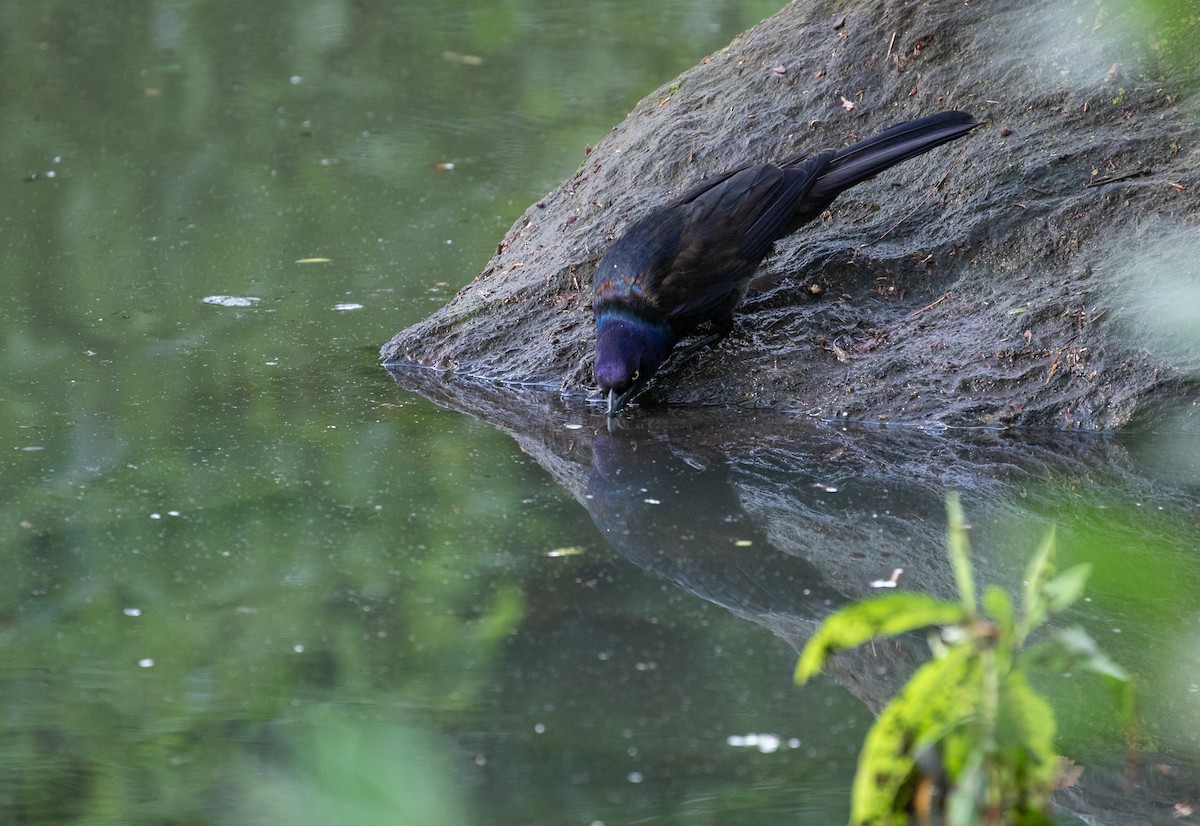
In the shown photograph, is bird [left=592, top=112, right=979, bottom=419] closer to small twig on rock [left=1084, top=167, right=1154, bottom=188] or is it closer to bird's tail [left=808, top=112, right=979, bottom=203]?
bird's tail [left=808, top=112, right=979, bottom=203]

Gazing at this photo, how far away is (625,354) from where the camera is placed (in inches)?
185

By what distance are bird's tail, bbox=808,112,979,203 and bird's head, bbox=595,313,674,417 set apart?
2.91ft

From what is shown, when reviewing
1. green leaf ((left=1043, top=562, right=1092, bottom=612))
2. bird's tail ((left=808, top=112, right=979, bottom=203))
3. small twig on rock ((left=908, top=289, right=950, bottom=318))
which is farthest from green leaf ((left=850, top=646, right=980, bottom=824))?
bird's tail ((left=808, top=112, right=979, bottom=203))

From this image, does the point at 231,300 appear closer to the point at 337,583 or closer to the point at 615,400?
the point at 615,400

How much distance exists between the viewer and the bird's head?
4.70m

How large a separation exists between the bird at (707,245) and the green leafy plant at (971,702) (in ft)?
10.5

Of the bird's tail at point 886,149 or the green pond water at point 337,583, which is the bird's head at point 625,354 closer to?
the green pond water at point 337,583

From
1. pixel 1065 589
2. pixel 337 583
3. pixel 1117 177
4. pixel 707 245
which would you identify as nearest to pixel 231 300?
pixel 707 245

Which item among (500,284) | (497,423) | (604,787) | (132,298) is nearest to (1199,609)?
(604,787)

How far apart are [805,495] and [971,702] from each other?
2.66 meters

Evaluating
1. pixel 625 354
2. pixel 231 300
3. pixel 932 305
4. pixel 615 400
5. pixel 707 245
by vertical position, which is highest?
pixel 231 300

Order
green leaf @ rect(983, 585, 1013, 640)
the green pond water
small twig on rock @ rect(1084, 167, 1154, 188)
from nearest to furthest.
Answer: green leaf @ rect(983, 585, 1013, 640) < the green pond water < small twig on rock @ rect(1084, 167, 1154, 188)

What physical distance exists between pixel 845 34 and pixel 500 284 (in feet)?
5.99

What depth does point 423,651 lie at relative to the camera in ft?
10.7
